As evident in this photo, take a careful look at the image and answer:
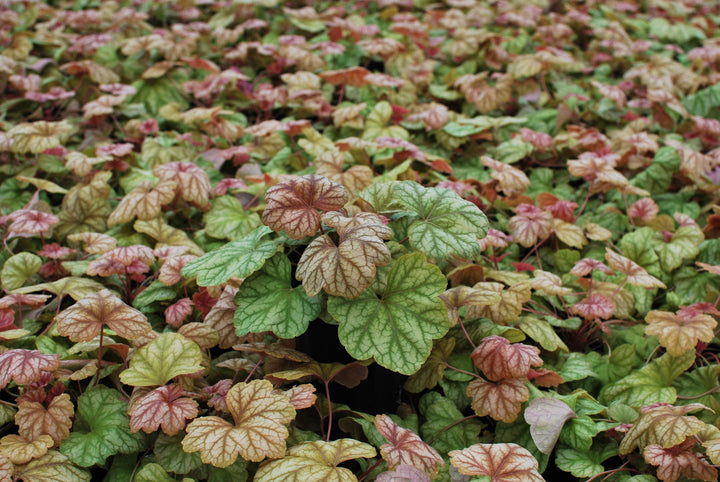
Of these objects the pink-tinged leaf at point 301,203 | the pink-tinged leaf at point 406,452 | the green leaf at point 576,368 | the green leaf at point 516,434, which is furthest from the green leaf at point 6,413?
the green leaf at point 576,368

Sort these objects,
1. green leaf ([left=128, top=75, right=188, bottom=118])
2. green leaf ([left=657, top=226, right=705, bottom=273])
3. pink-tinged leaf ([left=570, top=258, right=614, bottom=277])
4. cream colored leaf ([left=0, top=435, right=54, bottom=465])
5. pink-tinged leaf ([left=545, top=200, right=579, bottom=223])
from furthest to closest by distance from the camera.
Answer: green leaf ([left=128, top=75, right=188, bottom=118]) < pink-tinged leaf ([left=545, top=200, right=579, bottom=223]) < green leaf ([left=657, top=226, right=705, bottom=273]) < pink-tinged leaf ([left=570, top=258, right=614, bottom=277]) < cream colored leaf ([left=0, top=435, right=54, bottom=465])

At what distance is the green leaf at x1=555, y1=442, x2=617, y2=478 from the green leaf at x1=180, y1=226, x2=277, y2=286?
3.89ft

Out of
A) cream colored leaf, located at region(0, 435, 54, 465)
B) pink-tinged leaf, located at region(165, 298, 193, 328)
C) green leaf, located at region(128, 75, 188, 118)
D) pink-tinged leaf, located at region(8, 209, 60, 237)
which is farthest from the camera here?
green leaf, located at region(128, 75, 188, 118)

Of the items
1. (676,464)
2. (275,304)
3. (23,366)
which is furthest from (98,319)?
(676,464)

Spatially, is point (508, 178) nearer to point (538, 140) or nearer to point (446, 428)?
point (538, 140)

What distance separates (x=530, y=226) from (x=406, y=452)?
1.44m

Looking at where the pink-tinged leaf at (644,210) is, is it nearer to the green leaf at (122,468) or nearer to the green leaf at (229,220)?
the green leaf at (229,220)

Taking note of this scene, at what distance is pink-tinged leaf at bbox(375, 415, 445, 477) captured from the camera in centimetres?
156

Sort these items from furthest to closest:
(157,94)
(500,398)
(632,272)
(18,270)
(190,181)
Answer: (157,94), (190,181), (18,270), (632,272), (500,398)

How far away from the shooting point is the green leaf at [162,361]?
69.8 inches

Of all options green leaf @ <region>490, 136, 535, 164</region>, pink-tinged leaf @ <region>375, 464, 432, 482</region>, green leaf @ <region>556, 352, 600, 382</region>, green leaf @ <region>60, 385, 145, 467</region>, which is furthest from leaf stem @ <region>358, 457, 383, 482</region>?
green leaf @ <region>490, 136, 535, 164</region>

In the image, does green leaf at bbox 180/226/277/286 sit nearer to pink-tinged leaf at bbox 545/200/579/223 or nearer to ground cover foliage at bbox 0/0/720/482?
ground cover foliage at bbox 0/0/720/482

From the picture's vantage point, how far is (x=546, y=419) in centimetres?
182

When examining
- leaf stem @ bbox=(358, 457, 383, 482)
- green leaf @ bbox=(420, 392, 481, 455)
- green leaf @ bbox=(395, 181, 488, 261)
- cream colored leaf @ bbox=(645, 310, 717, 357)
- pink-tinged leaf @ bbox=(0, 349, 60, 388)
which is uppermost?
green leaf @ bbox=(395, 181, 488, 261)
